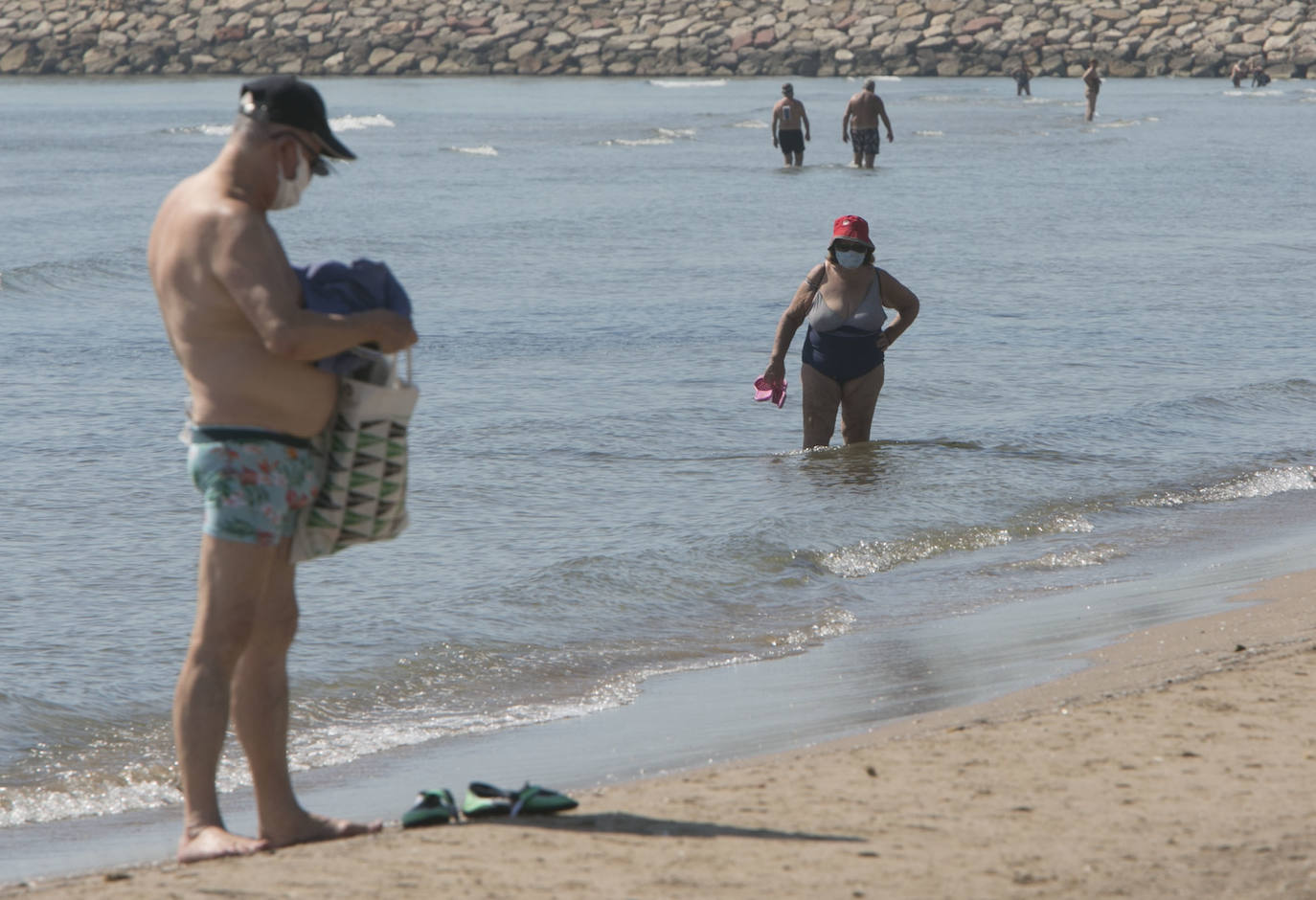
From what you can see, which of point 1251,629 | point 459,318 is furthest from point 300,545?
point 459,318

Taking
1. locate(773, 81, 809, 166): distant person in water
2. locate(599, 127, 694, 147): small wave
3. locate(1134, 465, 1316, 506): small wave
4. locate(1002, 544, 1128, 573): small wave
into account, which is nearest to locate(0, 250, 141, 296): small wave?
locate(1134, 465, 1316, 506): small wave

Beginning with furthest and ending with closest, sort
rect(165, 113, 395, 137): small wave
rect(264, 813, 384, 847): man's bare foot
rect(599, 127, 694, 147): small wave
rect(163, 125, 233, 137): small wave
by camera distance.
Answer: rect(165, 113, 395, 137): small wave → rect(163, 125, 233, 137): small wave → rect(599, 127, 694, 147): small wave → rect(264, 813, 384, 847): man's bare foot

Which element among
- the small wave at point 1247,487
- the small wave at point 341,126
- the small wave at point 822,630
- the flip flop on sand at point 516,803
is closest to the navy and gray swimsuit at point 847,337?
the small wave at point 1247,487

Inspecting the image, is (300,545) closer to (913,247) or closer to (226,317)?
(226,317)

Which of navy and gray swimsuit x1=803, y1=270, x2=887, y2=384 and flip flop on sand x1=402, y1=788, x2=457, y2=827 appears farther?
navy and gray swimsuit x1=803, y1=270, x2=887, y2=384

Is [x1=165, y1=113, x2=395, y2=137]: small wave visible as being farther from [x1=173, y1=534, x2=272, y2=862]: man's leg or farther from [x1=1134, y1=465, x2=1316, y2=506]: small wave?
[x1=173, y1=534, x2=272, y2=862]: man's leg

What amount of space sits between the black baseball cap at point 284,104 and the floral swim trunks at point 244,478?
2.16 ft

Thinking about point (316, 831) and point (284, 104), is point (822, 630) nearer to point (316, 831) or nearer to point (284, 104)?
point (316, 831)

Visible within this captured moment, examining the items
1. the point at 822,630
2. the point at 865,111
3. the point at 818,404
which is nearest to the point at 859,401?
the point at 818,404

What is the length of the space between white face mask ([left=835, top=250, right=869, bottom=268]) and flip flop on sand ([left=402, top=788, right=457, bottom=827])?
5.33 metres

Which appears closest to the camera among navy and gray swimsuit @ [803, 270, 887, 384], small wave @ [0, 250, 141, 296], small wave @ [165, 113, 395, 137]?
navy and gray swimsuit @ [803, 270, 887, 384]

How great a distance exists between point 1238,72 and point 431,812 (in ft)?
169

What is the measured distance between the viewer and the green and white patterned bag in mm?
3707

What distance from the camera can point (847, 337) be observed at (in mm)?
9031
